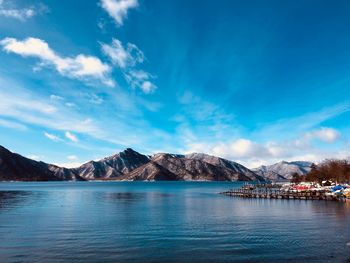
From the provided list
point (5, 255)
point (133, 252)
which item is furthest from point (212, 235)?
point (5, 255)

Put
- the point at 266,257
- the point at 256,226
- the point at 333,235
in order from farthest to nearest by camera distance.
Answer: the point at 256,226 < the point at 333,235 < the point at 266,257

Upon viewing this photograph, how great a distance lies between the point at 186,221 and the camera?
58719 mm

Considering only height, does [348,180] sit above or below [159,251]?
above

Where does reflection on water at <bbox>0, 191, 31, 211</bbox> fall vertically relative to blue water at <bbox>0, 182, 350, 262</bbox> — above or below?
above

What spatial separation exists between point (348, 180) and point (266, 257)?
138303 millimetres

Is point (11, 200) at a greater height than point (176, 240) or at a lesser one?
greater

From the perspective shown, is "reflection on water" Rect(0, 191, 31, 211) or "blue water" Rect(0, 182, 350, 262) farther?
"reflection on water" Rect(0, 191, 31, 211)

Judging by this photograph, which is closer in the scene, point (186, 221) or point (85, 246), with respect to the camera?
point (85, 246)

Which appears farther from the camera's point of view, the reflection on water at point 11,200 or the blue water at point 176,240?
the reflection on water at point 11,200

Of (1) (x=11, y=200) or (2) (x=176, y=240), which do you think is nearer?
(2) (x=176, y=240)

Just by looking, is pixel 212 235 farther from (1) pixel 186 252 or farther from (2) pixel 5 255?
(2) pixel 5 255

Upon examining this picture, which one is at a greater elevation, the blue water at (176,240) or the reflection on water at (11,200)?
the reflection on water at (11,200)

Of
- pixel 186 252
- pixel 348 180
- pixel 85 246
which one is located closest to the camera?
pixel 186 252

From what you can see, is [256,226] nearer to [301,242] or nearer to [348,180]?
[301,242]
